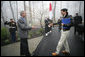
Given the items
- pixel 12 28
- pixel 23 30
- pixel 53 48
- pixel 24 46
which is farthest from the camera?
pixel 12 28

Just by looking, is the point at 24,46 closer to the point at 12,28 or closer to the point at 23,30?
the point at 23,30

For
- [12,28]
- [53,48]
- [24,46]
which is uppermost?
[12,28]

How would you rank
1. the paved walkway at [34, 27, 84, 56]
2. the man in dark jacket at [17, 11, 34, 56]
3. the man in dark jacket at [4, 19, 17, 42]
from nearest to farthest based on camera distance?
the man in dark jacket at [17, 11, 34, 56] → the paved walkway at [34, 27, 84, 56] → the man in dark jacket at [4, 19, 17, 42]

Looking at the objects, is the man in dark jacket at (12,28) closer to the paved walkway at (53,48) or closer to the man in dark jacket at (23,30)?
the paved walkway at (53,48)

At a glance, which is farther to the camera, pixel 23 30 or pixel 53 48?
pixel 53 48

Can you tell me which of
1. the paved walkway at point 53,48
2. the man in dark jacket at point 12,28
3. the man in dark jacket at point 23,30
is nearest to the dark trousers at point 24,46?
the man in dark jacket at point 23,30

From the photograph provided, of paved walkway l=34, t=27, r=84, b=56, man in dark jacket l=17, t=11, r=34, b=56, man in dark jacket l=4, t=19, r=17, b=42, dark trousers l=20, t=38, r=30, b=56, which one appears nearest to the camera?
man in dark jacket l=17, t=11, r=34, b=56

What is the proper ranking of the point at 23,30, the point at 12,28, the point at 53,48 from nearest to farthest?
the point at 23,30, the point at 53,48, the point at 12,28

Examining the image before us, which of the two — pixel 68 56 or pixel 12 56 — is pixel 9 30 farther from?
pixel 68 56

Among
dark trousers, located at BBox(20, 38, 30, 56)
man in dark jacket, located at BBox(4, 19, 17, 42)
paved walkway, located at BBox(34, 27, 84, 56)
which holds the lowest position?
paved walkway, located at BBox(34, 27, 84, 56)

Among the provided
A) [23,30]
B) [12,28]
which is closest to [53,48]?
[23,30]

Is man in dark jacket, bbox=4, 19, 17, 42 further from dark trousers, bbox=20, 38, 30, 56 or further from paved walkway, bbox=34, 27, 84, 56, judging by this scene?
dark trousers, bbox=20, 38, 30, 56

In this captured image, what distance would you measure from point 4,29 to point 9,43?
0.79 metres

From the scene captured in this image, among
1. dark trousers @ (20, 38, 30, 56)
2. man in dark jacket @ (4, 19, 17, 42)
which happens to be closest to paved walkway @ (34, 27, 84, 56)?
dark trousers @ (20, 38, 30, 56)
